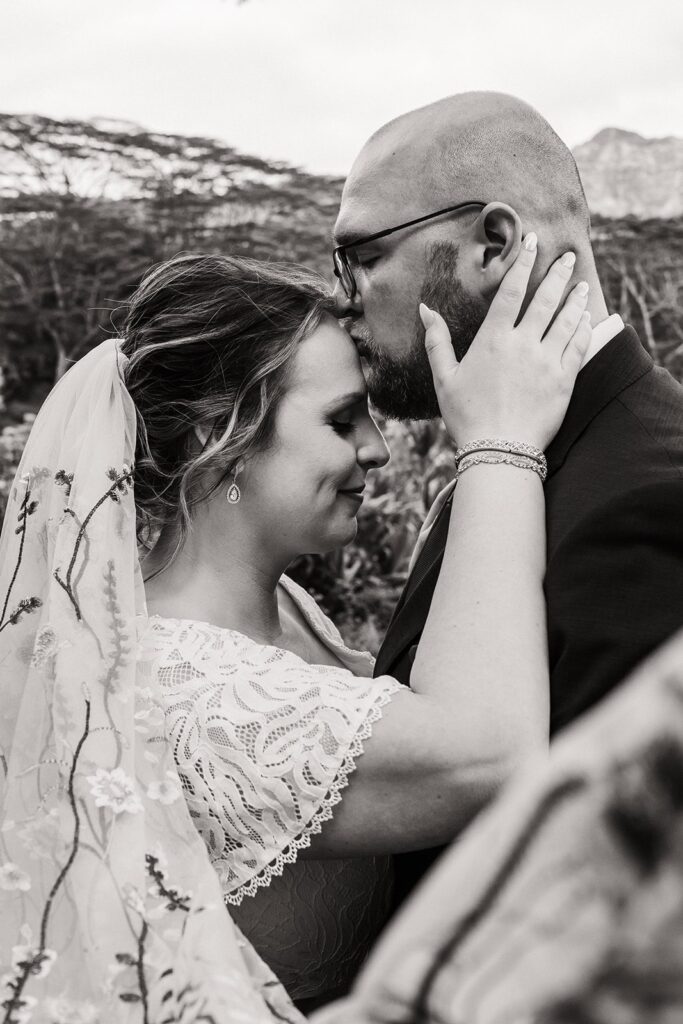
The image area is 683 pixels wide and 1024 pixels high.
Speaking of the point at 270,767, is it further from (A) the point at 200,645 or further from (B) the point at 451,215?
(B) the point at 451,215

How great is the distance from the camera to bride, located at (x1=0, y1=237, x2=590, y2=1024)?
214 centimetres

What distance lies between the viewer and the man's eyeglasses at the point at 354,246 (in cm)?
272

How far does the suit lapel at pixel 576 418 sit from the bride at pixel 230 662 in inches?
2.4

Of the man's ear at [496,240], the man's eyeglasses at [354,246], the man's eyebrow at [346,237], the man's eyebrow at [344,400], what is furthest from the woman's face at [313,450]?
the man's ear at [496,240]

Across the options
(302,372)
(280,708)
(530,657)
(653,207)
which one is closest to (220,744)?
(280,708)

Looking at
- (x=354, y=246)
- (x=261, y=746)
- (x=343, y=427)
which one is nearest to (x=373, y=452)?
(x=343, y=427)

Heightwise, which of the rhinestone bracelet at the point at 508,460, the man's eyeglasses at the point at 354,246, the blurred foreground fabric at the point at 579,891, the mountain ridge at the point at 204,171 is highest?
the mountain ridge at the point at 204,171

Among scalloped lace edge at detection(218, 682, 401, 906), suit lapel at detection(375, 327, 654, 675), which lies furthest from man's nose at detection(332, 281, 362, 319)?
scalloped lace edge at detection(218, 682, 401, 906)

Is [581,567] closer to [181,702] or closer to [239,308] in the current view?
[181,702]

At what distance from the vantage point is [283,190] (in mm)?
10227

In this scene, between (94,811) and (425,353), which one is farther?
(425,353)

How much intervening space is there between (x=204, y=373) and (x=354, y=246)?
0.53 m

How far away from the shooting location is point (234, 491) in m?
2.98

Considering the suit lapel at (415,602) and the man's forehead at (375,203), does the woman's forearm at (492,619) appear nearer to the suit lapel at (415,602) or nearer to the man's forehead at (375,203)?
the suit lapel at (415,602)
